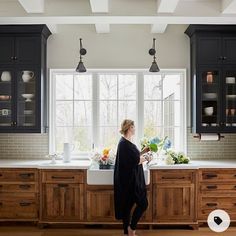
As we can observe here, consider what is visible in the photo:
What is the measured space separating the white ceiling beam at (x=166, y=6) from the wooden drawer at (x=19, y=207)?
2957mm

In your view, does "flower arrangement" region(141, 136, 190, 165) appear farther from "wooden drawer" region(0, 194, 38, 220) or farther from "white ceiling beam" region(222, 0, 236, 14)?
"white ceiling beam" region(222, 0, 236, 14)

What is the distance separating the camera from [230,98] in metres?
5.11

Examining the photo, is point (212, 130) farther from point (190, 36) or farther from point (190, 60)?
point (190, 36)

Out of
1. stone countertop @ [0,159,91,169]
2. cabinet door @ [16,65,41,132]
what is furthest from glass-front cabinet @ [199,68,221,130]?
cabinet door @ [16,65,41,132]

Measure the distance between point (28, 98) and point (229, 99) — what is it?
2940 mm

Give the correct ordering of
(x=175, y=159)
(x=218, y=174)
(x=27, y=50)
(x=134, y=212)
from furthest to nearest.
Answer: (x=27, y=50)
(x=175, y=159)
(x=218, y=174)
(x=134, y=212)

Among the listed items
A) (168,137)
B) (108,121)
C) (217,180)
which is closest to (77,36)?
(108,121)

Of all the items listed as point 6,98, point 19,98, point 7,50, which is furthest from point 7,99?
point 7,50

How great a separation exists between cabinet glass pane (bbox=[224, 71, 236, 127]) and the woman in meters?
1.59

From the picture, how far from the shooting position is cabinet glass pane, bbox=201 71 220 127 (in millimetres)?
5062

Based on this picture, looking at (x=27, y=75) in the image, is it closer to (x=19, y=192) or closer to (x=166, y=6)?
(x=19, y=192)

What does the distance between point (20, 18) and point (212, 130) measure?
3048 mm

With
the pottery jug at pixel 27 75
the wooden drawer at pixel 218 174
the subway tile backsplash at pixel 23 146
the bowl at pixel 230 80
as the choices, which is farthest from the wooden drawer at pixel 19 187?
the bowl at pixel 230 80

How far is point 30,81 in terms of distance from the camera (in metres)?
5.11
